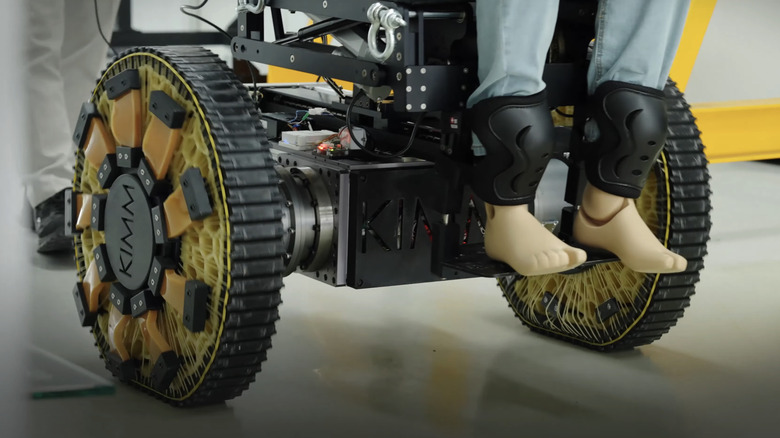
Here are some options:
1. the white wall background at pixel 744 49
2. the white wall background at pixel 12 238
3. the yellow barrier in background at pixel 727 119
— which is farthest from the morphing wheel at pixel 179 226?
the white wall background at pixel 744 49

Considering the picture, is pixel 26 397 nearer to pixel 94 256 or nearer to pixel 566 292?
pixel 94 256

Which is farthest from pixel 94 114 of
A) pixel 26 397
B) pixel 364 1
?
pixel 26 397

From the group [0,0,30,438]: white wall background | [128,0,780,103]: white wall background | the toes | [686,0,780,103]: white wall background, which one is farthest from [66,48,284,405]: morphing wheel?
[686,0,780,103]: white wall background

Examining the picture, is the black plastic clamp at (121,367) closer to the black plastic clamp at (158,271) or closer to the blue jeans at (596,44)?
the black plastic clamp at (158,271)

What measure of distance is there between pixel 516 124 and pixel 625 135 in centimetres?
18

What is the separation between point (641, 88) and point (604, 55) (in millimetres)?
78

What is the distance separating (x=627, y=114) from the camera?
1.52 meters

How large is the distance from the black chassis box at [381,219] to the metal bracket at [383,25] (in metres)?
0.21

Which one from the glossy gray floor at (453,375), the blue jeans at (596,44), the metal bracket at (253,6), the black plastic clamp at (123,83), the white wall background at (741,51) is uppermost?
the white wall background at (741,51)

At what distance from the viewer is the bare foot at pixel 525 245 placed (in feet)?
4.91

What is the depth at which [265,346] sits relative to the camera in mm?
1531

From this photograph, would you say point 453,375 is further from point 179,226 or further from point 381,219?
point 179,226

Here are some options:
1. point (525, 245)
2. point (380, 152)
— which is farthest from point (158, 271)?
point (525, 245)

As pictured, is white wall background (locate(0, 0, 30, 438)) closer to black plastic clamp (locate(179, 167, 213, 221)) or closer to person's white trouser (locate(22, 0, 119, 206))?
person's white trouser (locate(22, 0, 119, 206))
